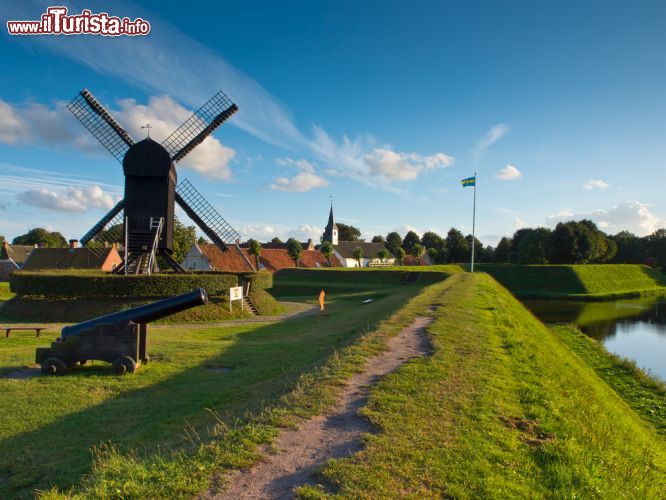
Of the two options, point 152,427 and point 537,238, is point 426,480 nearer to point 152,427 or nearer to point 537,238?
point 152,427

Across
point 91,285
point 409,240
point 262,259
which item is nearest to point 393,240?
point 409,240

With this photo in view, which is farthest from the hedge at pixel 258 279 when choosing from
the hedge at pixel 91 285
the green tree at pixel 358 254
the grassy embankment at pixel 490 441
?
the green tree at pixel 358 254

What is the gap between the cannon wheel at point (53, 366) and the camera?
9.85 meters

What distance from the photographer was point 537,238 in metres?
78.7

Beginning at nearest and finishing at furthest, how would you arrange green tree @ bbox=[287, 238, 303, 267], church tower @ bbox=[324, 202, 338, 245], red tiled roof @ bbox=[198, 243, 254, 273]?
1. red tiled roof @ bbox=[198, 243, 254, 273]
2. green tree @ bbox=[287, 238, 303, 267]
3. church tower @ bbox=[324, 202, 338, 245]

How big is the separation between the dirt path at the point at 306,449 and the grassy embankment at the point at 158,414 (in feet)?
0.66

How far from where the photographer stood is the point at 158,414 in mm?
7473

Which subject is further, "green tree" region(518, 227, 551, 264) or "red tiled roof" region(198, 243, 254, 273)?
"green tree" region(518, 227, 551, 264)

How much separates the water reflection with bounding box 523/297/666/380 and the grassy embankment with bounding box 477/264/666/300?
4.02m

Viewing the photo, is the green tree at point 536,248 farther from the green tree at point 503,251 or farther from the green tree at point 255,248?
the green tree at point 255,248

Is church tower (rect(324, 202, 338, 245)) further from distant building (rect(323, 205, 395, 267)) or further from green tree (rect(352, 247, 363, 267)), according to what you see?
green tree (rect(352, 247, 363, 267))

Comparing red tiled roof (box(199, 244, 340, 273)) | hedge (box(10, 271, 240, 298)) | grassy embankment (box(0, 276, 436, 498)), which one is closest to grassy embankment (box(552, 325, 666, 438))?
grassy embankment (box(0, 276, 436, 498))

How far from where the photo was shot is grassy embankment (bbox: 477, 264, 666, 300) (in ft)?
166

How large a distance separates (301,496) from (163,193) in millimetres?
21551
